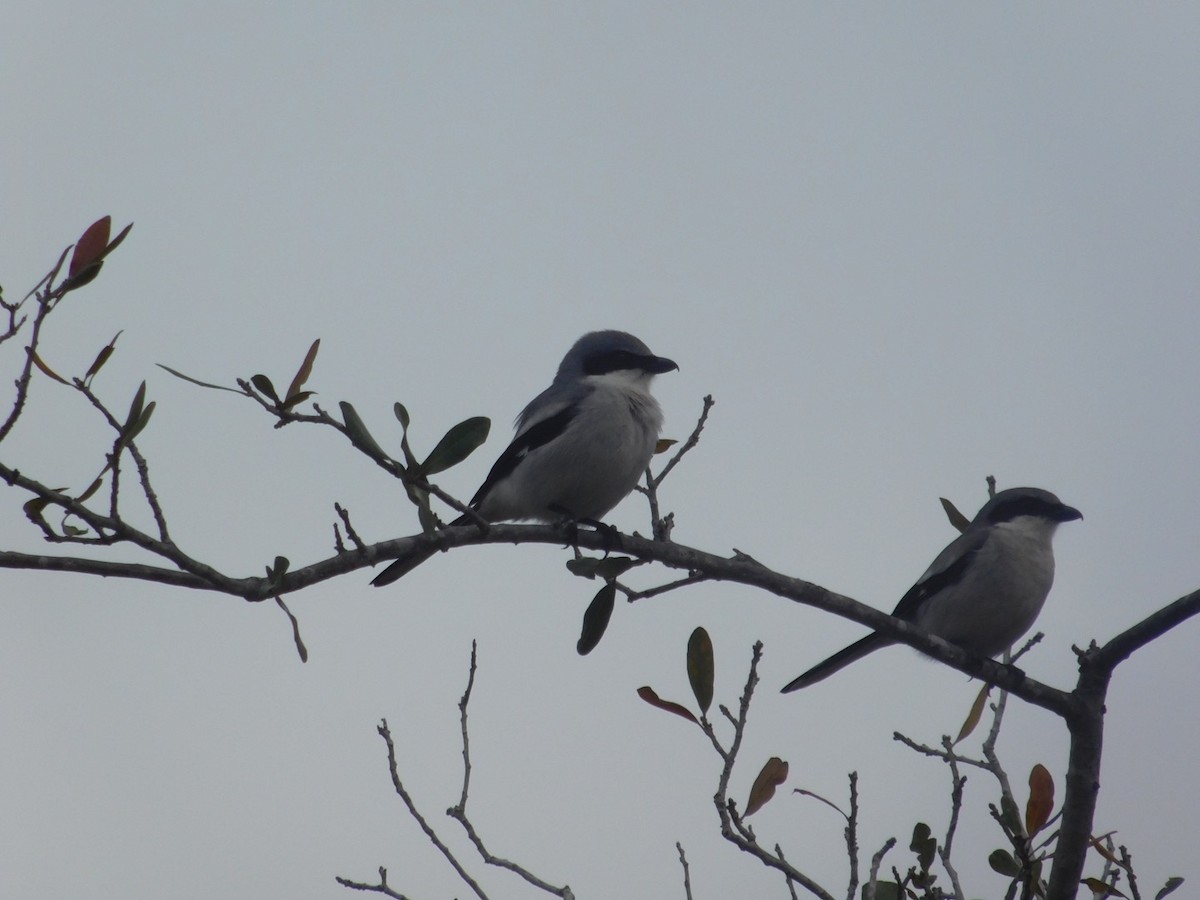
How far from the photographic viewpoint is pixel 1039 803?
471 centimetres

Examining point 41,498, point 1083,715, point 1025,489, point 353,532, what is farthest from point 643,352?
point 41,498

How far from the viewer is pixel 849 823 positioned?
433 centimetres

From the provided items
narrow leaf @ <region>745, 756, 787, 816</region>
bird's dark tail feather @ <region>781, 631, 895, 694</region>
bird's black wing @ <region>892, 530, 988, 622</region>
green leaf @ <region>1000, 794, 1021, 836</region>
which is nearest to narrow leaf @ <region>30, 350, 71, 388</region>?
narrow leaf @ <region>745, 756, 787, 816</region>

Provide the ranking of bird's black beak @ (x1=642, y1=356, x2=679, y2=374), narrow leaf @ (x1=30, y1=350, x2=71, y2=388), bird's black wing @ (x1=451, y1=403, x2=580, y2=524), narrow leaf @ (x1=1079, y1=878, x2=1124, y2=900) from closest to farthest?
narrow leaf @ (x1=30, y1=350, x2=71, y2=388) → narrow leaf @ (x1=1079, y1=878, x2=1124, y2=900) → bird's black wing @ (x1=451, y1=403, x2=580, y2=524) → bird's black beak @ (x1=642, y1=356, x2=679, y2=374)

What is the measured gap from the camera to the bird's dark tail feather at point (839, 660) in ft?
22.0

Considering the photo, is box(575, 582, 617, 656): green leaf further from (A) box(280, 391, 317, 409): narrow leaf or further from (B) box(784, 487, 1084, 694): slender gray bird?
(B) box(784, 487, 1084, 694): slender gray bird

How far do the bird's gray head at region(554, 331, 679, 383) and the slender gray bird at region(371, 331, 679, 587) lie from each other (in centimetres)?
15

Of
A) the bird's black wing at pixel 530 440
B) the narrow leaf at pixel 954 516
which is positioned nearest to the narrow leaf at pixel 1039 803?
the narrow leaf at pixel 954 516

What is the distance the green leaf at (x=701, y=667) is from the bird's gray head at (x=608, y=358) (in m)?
2.73

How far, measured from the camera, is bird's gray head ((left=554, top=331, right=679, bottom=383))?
7094mm

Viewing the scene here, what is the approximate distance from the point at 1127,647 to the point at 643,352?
358 centimetres

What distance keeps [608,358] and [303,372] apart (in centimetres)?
351

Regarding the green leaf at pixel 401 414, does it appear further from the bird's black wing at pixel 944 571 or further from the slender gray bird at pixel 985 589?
the bird's black wing at pixel 944 571

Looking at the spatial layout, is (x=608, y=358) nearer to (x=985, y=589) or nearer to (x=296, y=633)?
(x=985, y=589)
